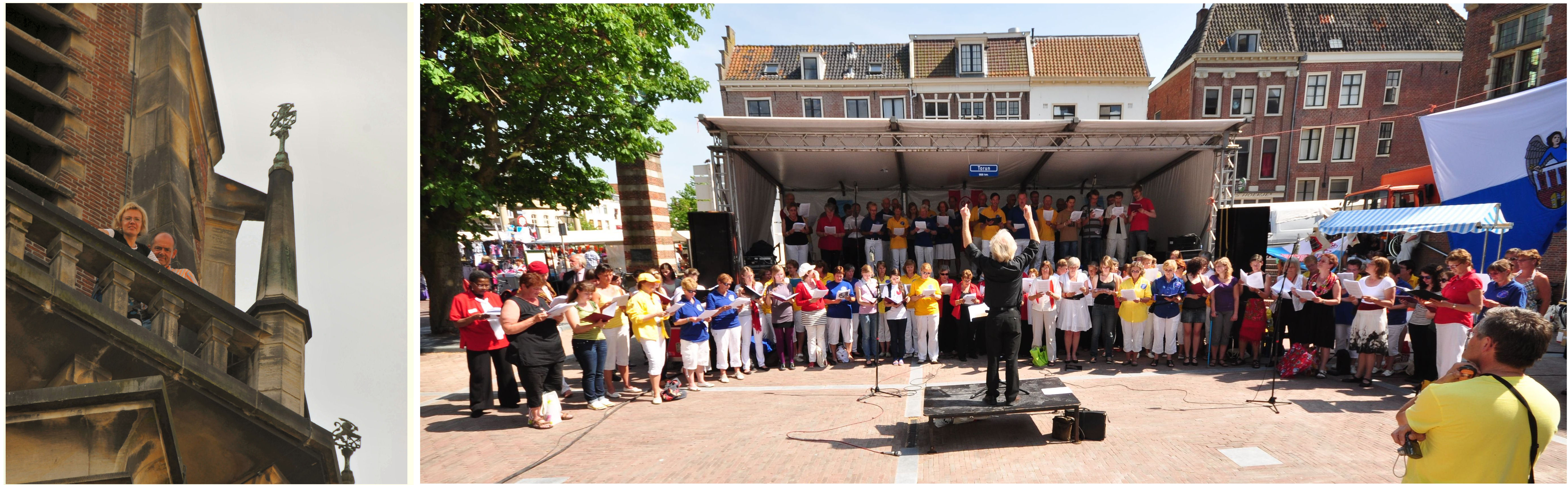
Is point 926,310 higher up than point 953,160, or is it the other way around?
point 953,160

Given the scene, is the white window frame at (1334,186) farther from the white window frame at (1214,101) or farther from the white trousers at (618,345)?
the white trousers at (618,345)

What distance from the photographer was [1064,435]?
4.89m

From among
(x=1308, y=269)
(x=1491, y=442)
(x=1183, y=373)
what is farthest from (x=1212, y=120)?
(x=1491, y=442)

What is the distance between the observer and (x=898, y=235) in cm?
1199

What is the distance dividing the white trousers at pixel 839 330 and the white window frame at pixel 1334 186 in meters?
31.7

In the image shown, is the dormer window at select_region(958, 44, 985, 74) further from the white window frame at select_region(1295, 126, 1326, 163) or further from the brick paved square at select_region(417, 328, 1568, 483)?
the brick paved square at select_region(417, 328, 1568, 483)

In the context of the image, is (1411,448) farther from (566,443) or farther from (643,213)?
(643,213)

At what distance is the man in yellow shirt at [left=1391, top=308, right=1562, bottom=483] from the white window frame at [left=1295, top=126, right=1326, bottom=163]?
Result: 34275 mm

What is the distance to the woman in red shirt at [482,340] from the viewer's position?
19.2ft

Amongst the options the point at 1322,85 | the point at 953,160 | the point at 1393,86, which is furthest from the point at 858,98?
the point at 1393,86

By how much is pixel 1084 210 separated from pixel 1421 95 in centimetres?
2842

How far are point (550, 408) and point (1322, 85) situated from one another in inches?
1425

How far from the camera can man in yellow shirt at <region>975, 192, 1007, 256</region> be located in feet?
38.6

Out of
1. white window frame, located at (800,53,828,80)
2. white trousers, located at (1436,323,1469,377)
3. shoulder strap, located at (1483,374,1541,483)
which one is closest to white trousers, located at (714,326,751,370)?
shoulder strap, located at (1483,374,1541,483)
